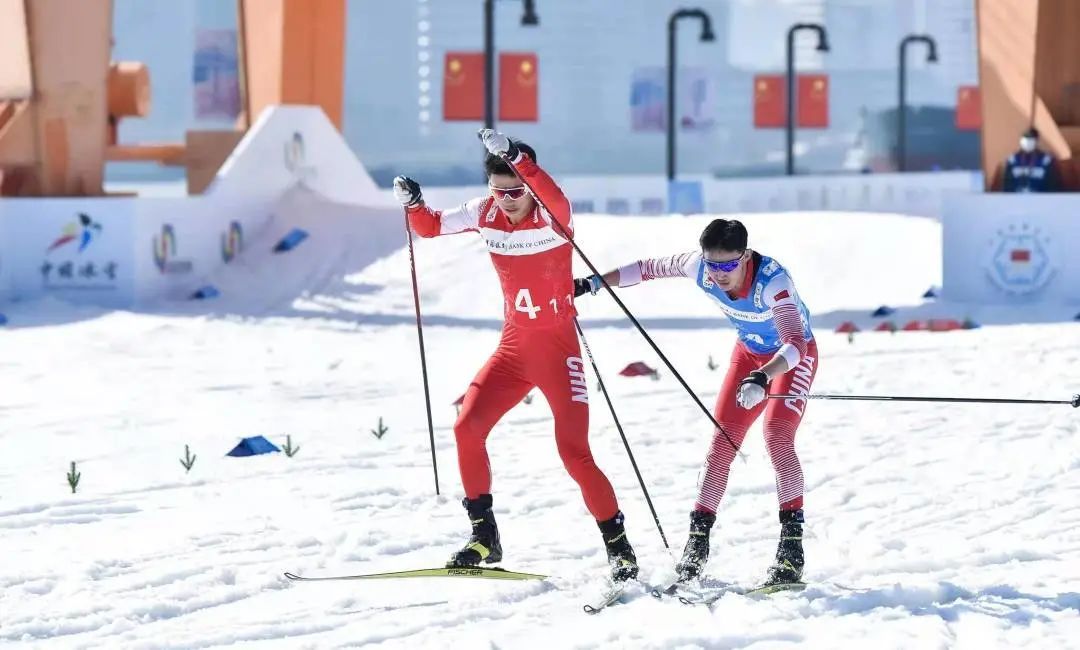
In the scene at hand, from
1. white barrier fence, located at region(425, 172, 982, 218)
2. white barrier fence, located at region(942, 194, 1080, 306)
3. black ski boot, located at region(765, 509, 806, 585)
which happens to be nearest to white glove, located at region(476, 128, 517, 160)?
black ski boot, located at region(765, 509, 806, 585)

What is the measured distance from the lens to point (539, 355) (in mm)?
5918

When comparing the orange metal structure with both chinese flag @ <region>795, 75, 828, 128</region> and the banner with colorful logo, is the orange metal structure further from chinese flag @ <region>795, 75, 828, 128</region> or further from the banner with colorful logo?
chinese flag @ <region>795, 75, 828, 128</region>

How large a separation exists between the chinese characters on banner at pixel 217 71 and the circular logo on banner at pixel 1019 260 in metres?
19.8

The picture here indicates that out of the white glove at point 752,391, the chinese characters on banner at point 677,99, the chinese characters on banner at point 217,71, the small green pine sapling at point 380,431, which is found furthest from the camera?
the chinese characters on banner at point 677,99

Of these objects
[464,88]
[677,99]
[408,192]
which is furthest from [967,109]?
[408,192]

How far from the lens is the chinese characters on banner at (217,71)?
106 feet

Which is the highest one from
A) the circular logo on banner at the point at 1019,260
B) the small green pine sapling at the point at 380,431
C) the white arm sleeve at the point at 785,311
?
the white arm sleeve at the point at 785,311

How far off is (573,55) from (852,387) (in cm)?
2546

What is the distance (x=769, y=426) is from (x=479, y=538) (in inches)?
48.5

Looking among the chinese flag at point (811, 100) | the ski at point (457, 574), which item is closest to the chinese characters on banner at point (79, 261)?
the ski at point (457, 574)

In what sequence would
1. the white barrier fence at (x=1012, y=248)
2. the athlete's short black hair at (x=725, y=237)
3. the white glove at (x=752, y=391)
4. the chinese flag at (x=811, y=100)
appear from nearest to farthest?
the white glove at (x=752, y=391), the athlete's short black hair at (x=725, y=237), the white barrier fence at (x=1012, y=248), the chinese flag at (x=811, y=100)

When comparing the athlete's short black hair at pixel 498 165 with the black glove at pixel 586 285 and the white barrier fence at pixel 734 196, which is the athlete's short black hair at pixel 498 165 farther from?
the white barrier fence at pixel 734 196

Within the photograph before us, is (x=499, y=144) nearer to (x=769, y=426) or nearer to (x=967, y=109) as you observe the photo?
(x=769, y=426)

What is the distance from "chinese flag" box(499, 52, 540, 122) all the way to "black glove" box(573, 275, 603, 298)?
27.8m
